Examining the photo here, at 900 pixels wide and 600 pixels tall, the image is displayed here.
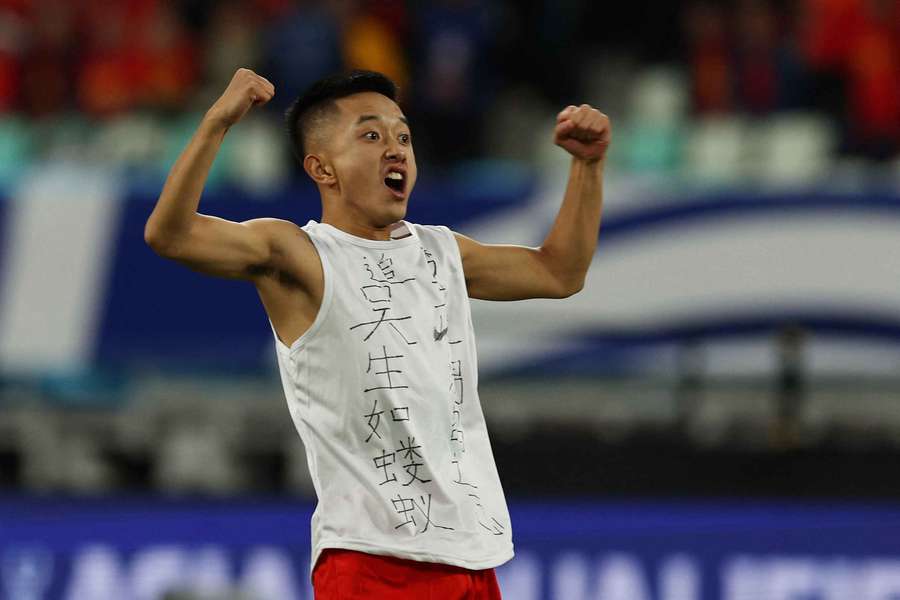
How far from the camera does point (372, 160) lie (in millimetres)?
3695

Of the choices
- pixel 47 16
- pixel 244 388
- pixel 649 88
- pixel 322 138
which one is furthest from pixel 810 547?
pixel 47 16

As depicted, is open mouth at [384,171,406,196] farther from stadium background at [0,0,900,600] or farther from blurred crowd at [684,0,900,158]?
blurred crowd at [684,0,900,158]

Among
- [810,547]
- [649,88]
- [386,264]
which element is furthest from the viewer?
[649,88]

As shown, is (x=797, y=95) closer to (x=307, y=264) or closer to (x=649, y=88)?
(x=649, y=88)

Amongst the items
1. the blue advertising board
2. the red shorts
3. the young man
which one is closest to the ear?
the young man

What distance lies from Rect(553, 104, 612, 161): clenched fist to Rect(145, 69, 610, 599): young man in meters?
0.43

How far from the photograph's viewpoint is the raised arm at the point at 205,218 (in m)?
3.40

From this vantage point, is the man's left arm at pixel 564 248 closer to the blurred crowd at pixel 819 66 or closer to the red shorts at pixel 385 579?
the red shorts at pixel 385 579

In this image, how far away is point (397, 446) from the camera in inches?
139

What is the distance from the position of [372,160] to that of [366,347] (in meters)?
0.46

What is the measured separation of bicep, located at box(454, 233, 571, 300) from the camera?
397 centimetres

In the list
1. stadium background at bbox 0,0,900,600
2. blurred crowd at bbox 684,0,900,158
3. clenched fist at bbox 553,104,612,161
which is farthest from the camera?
blurred crowd at bbox 684,0,900,158

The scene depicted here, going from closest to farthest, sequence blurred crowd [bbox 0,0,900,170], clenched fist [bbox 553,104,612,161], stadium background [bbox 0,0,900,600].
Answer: clenched fist [bbox 553,104,612,161], stadium background [bbox 0,0,900,600], blurred crowd [bbox 0,0,900,170]

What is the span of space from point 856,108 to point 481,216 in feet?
7.98
